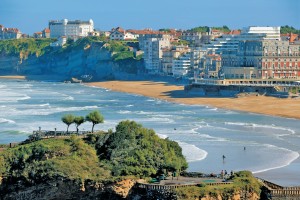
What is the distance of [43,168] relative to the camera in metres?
25.7

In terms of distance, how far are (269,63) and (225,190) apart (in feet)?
246

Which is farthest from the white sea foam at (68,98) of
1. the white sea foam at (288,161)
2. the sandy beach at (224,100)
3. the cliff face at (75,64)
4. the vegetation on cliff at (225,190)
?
the vegetation on cliff at (225,190)

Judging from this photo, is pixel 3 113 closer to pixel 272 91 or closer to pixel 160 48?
pixel 272 91

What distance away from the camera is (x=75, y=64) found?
148125 mm

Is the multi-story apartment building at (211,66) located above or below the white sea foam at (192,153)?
above

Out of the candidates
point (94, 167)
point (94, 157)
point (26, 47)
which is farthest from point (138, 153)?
point (26, 47)

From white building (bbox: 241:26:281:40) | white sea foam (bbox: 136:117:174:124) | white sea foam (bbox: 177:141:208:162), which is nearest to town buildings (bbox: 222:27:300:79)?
white building (bbox: 241:26:281:40)

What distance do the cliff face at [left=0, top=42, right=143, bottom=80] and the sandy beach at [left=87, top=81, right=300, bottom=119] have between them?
62.5 ft

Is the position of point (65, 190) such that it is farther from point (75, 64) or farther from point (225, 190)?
point (75, 64)

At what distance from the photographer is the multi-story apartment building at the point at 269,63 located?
3839 inches

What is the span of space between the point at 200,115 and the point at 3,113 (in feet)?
50.5

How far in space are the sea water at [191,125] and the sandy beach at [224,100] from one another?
2.39 metres

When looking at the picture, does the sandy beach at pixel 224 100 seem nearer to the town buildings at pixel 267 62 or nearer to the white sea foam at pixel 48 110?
the town buildings at pixel 267 62

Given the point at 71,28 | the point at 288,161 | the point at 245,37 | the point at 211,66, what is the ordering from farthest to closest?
the point at 71,28
the point at 245,37
the point at 211,66
the point at 288,161
